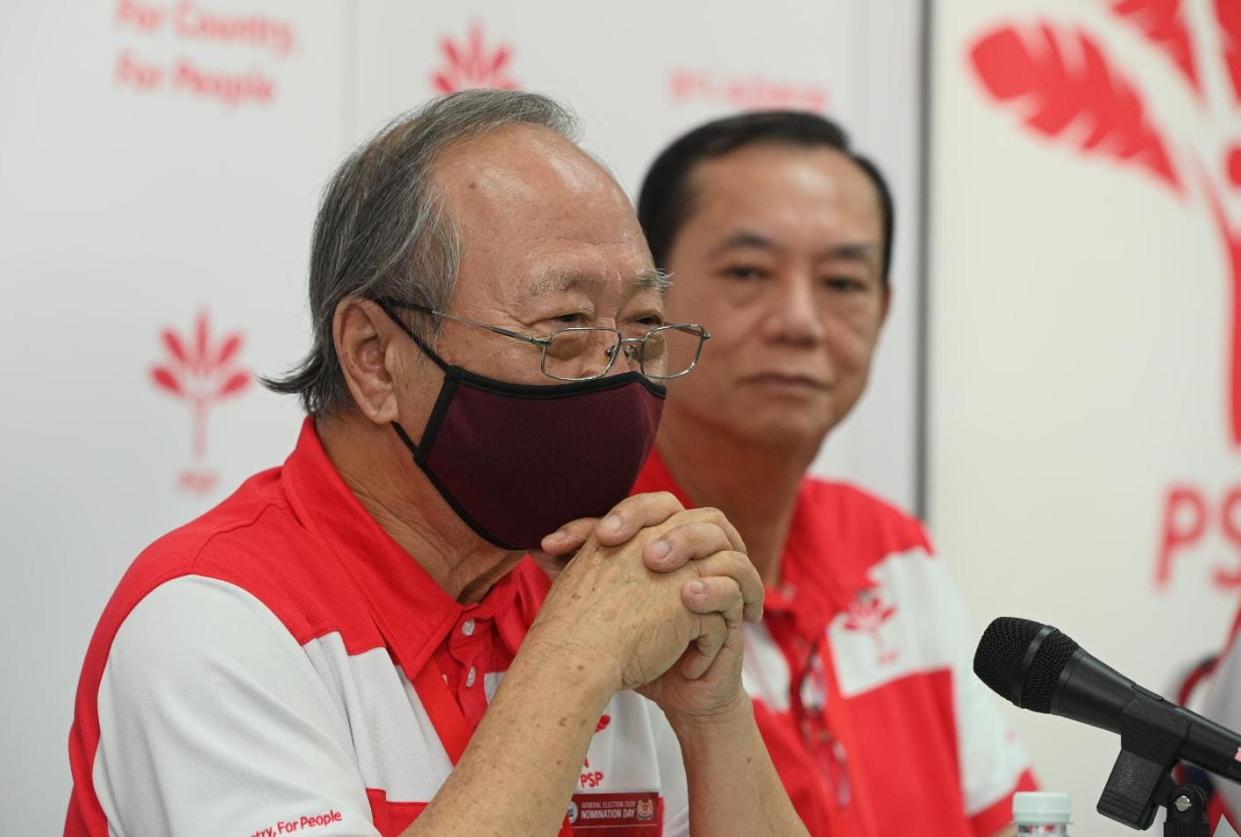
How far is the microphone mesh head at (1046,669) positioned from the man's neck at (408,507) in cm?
60

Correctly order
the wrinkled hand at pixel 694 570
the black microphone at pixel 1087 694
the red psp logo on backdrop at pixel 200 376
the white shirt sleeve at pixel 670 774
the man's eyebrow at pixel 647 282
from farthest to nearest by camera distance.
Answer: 1. the red psp logo on backdrop at pixel 200 376
2. the white shirt sleeve at pixel 670 774
3. the man's eyebrow at pixel 647 282
4. the wrinkled hand at pixel 694 570
5. the black microphone at pixel 1087 694

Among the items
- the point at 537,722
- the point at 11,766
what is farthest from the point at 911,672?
the point at 11,766

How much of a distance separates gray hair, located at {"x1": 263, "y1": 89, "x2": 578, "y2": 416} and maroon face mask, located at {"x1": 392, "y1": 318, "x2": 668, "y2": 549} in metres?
0.06

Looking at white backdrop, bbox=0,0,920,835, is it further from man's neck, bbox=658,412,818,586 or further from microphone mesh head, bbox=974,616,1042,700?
microphone mesh head, bbox=974,616,1042,700

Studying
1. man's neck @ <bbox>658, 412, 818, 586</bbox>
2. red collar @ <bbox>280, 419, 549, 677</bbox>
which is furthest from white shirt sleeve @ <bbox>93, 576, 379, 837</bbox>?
man's neck @ <bbox>658, 412, 818, 586</bbox>

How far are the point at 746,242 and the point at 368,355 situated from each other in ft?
3.05

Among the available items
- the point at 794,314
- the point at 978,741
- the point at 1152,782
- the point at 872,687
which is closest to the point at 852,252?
the point at 794,314

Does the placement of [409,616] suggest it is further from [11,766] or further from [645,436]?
[11,766]

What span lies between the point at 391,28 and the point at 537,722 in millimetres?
1483

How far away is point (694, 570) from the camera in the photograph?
5.15ft

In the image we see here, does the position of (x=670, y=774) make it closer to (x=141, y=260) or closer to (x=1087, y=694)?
(x=1087, y=694)

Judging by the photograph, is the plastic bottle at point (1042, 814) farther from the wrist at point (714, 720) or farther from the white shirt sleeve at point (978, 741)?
the white shirt sleeve at point (978, 741)

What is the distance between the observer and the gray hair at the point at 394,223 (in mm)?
1612

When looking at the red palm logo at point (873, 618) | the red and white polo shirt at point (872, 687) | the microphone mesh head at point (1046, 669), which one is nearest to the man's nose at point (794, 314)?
the red and white polo shirt at point (872, 687)
